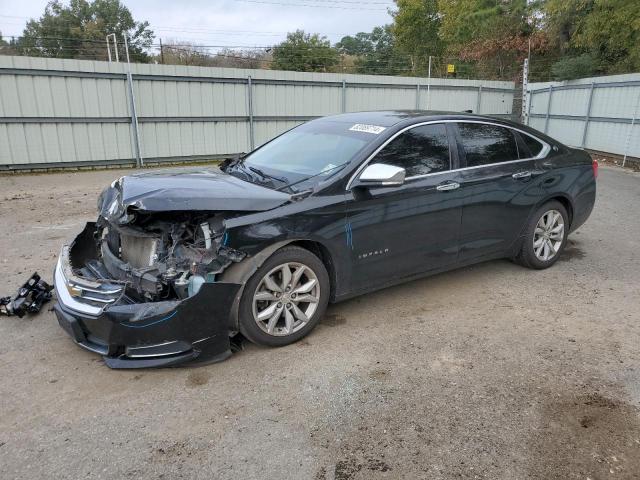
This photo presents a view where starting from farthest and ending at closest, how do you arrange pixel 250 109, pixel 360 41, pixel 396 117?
pixel 360 41 < pixel 250 109 < pixel 396 117

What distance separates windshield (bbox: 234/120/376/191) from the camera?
157 inches

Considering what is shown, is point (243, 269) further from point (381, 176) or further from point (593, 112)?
point (593, 112)

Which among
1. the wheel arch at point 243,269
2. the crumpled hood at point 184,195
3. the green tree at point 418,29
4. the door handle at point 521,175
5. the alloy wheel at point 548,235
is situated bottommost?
the alloy wheel at point 548,235

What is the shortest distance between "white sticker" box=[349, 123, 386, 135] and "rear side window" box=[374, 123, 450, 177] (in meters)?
0.15

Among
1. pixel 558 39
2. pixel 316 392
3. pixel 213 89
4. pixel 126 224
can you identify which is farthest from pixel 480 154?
pixel 558 39

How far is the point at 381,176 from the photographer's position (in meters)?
3.72

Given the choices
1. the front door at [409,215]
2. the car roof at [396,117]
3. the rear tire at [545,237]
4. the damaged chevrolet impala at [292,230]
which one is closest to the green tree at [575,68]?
the rear tire at [545,237]

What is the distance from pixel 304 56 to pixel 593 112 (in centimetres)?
2543

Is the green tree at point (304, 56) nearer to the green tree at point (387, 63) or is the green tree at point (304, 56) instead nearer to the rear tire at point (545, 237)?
the green tree at point (387, 63)

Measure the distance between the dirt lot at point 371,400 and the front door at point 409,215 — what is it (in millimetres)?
424

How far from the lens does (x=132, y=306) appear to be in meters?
3.13

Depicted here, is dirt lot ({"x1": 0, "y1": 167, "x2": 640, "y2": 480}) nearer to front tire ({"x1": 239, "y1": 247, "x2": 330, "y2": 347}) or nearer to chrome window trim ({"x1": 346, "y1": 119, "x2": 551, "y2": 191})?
front tire ({"x1": 239, "y1": 247, "x2": 330, "y2": 347})

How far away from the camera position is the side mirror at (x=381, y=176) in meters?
3.72

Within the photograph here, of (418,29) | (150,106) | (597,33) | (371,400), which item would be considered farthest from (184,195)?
(418,29)
